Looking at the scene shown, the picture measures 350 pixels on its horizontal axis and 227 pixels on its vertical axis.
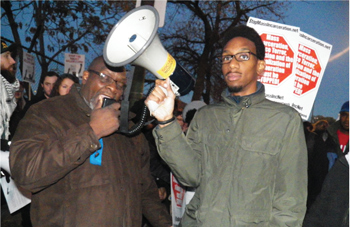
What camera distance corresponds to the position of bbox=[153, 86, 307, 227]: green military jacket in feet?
6.78

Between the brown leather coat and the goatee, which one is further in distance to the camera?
the goatee

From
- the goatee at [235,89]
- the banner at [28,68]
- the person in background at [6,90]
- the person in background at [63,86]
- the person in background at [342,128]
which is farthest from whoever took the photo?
the banner at [28,68]

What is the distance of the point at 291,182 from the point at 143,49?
1.16 metres

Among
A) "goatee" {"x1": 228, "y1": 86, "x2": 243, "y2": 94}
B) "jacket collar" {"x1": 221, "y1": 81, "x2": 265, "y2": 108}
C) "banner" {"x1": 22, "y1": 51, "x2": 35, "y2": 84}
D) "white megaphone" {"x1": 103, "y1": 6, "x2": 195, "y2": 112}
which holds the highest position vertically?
"white megaphone" {"x1": 103, "y1": 6, "x2": 195, "y2": 112}

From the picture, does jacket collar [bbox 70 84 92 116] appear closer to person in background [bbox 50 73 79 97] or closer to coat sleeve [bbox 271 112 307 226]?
coat sleeve [bbox 271 112 307 226]

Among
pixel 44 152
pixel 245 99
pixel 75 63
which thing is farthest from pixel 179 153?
pixel 75 63

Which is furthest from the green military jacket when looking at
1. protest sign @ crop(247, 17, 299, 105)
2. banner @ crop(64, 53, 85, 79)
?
banner @ crop(64, 53, 85, 79)

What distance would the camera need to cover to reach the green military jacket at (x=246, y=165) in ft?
6.78

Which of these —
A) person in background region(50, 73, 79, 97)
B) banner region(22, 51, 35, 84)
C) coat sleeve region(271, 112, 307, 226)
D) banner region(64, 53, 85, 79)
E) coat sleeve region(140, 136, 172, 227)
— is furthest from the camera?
banner region(64, 53, 85, 79)

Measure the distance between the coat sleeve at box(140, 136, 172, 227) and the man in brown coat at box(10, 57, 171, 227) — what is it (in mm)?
249

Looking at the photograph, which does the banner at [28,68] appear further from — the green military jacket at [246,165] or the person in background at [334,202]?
the person in background at [334,202]

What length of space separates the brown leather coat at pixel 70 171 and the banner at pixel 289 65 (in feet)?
5.70

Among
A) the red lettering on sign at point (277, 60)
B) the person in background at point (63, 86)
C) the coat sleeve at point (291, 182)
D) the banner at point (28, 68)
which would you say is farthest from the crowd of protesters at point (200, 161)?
the banner at point (28, 68)

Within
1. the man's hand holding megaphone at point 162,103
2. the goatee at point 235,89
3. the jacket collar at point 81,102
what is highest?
the goatee at point 235,89
